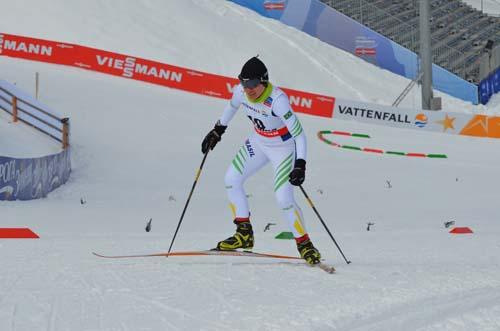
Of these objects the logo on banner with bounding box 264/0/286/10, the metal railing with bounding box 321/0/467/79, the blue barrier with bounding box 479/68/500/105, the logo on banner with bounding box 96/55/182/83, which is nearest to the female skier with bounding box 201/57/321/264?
the logo on banner with bounding box 96/55/182/83

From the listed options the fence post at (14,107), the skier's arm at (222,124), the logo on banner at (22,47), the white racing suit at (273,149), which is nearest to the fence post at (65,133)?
the fence post at (14,107)

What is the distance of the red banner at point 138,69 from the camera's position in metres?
27.5

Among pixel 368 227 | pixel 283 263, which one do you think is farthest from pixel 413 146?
pixel 283 263

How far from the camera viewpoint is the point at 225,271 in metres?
7.98

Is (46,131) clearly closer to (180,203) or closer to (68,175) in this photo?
(68,175)

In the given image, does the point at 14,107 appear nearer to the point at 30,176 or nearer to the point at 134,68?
the point at 30,176

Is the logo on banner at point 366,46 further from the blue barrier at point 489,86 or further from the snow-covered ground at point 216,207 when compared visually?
the blue barrier at point 489,86

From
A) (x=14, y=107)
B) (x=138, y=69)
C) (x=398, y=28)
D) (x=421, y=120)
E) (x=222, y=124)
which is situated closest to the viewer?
(x=222, y=124)

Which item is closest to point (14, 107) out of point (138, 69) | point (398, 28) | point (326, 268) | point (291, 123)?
point (138, 69)

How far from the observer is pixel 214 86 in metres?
28.0

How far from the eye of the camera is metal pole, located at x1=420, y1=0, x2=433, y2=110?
2869 centimetres

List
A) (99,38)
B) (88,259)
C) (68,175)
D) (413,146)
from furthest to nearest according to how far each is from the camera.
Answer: (99,38) < (413,146) < (68,175) < (88,259)

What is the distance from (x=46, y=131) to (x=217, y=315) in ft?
49.6

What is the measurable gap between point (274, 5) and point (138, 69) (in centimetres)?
838
